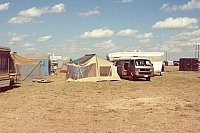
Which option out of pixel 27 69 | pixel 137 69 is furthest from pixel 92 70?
pixel 27 69

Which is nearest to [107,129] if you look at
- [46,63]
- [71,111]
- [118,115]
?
[118,115]

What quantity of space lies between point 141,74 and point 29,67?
34.1 ft

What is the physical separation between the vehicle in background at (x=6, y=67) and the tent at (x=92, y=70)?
7463 mm

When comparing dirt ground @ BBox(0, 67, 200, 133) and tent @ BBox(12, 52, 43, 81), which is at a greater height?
tent @ BBox(12, 52, 43, 81)

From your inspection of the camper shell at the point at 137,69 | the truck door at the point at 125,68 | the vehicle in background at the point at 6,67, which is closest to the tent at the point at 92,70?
the camper shell at the point at 137,69

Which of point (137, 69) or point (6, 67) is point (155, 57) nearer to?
point (137, 69)

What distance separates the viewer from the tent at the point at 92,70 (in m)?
30.7

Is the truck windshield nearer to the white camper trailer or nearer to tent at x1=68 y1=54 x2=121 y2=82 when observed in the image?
tent at x1=68 y1=54 x2=121 y2=82

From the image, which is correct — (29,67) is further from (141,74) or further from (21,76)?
(141,74)

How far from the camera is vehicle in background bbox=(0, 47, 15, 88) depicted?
22609 millimetres

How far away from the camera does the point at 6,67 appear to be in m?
23.9

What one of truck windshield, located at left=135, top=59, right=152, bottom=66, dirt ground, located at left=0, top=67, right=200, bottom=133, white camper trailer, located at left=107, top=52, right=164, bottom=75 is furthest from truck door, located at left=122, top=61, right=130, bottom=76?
dirt ground, located at left=0, top=67, right=200, bottom=133

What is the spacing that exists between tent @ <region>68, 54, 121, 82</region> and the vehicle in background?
7.46 metres

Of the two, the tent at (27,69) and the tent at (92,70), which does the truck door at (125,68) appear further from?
the tent at (27,69)
